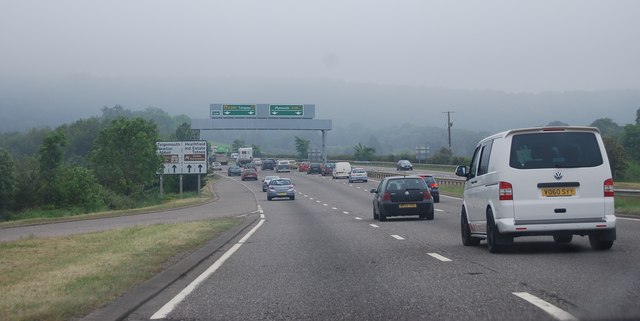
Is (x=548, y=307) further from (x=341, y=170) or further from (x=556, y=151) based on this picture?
(x=341, y=170)

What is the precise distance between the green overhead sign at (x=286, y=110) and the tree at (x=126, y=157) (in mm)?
22025

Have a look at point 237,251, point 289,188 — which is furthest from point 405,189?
point 289,188

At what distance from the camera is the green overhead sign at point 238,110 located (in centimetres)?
10256

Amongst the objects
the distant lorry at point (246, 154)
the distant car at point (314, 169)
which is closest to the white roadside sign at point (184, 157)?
the distant car at point (314, 169)

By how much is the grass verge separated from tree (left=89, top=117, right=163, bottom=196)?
5535 centimetres

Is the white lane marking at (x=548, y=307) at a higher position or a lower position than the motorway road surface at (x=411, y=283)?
higher

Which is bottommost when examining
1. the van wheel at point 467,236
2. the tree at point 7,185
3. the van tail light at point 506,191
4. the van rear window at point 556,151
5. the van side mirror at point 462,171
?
the tree at point 7,185

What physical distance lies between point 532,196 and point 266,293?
5603 mm

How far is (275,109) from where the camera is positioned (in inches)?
4075

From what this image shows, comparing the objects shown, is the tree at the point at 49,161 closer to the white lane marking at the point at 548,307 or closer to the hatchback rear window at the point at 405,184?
→ the hatchback rear window at the point at 405,184

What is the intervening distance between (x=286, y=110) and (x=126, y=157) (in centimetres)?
2583

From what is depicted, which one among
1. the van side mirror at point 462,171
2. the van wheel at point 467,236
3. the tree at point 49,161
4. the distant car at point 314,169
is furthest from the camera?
the distant car at point 314,169

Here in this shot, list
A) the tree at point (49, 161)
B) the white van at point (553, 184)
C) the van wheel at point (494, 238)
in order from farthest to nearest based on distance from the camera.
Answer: the tree at point (49, 161), the van wheel at point (494, 238), the white van at point (553, 184)

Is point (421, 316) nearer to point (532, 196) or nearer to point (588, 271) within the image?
point (588, 271)
